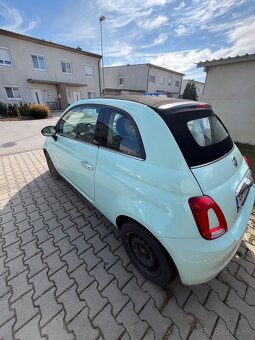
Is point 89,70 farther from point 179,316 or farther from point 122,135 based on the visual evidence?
point 179,316

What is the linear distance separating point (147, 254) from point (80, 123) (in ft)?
6.69

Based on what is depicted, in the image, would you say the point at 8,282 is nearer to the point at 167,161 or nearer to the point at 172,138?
the point at 167,161

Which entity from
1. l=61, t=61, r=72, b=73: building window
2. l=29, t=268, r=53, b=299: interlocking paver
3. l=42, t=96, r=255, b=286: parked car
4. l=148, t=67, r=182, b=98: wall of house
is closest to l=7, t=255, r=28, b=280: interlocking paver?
l=29, t=268, r=53, b=299: interlocking paver

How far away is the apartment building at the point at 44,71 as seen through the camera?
16.1 metres

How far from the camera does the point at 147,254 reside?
1.82m

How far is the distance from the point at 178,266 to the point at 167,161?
86 centimetres

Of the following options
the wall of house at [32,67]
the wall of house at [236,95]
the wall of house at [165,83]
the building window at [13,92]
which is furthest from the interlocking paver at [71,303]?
the wall of house at [165,83]

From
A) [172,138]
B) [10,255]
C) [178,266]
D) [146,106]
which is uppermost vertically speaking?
[146,106]

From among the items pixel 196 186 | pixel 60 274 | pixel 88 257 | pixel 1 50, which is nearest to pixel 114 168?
pixel 196 186

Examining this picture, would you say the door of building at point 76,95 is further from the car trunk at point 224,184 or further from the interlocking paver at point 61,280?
the car trunk at point 224,184

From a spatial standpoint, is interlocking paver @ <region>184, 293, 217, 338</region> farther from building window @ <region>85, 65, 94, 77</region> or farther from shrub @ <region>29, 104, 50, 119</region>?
building window @ <region>85, 65, 94, 77</region>

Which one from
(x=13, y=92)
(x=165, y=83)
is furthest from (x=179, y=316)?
(x=165, y=83)

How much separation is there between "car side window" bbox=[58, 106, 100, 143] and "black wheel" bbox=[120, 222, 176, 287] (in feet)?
3.92

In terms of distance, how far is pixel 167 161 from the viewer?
52.7 inches
